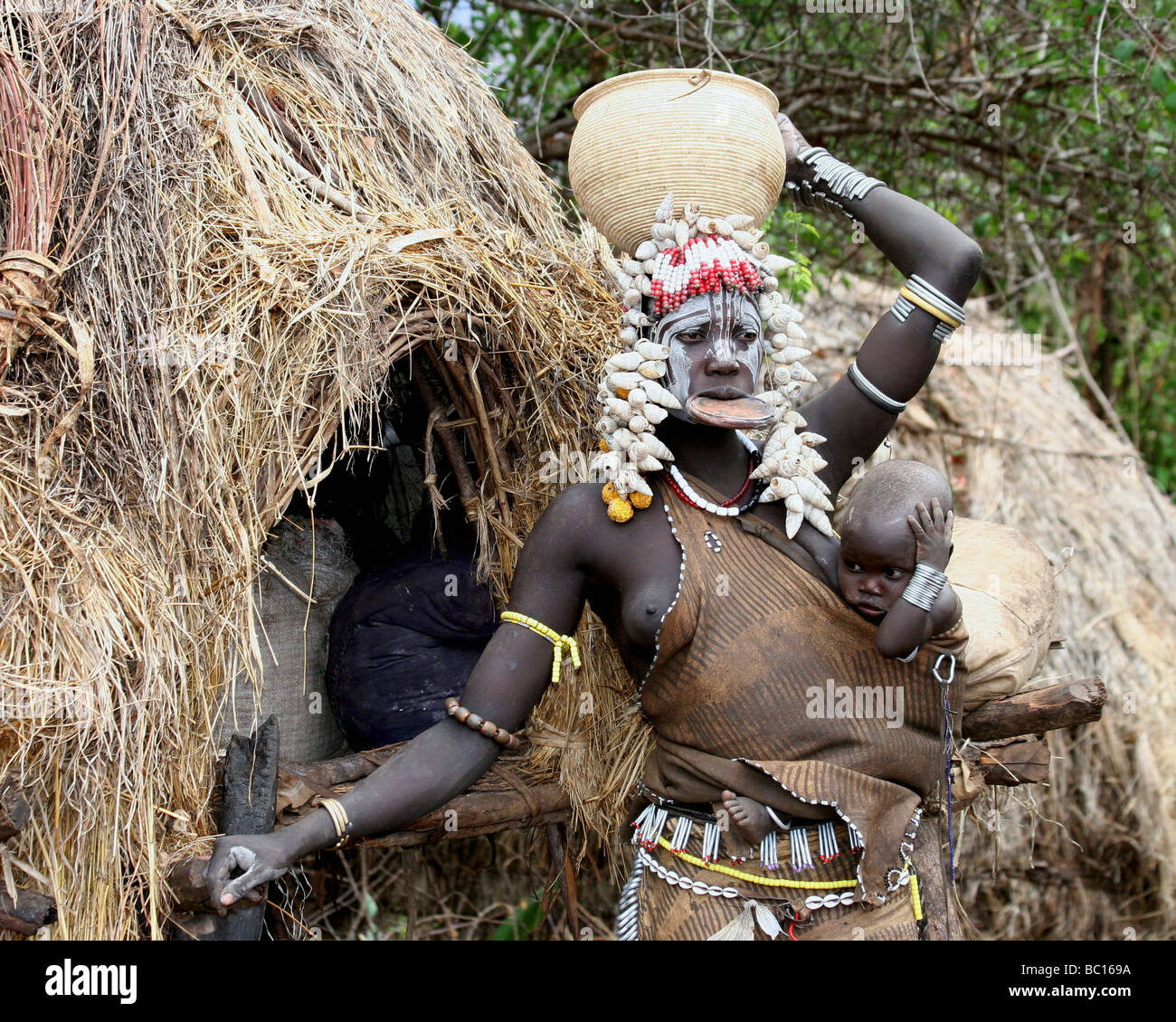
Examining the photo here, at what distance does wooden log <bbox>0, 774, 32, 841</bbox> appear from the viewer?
2012mm

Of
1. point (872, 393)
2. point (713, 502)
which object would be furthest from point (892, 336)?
point (713, 502)

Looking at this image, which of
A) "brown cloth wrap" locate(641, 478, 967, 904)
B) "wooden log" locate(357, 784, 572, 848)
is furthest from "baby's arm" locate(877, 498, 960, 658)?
"wooden log" locate(357, 784, 572, 848)

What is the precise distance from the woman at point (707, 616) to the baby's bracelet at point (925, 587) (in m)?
0.22

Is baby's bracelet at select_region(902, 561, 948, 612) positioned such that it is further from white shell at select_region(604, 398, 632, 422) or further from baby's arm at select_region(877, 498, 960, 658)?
white shell at select_region(604, 398, 632, 422)

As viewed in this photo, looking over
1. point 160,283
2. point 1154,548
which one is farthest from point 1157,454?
point 160,283

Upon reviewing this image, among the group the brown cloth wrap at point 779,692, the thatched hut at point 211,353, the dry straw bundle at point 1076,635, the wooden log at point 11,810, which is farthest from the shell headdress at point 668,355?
the dry straw bundle at point 1076,635

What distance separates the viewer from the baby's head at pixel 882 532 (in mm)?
2305

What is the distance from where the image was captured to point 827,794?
89.8 inches

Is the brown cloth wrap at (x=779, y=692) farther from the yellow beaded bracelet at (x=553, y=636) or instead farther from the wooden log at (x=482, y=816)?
the wooden log at (x=482, y=816)

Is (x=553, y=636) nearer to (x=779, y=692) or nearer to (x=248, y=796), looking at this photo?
(x=779, y=692)

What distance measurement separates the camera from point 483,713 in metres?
2.39

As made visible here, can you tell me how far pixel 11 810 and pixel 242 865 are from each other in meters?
0.40

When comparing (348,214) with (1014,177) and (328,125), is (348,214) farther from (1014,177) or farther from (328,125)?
(1014,177)
